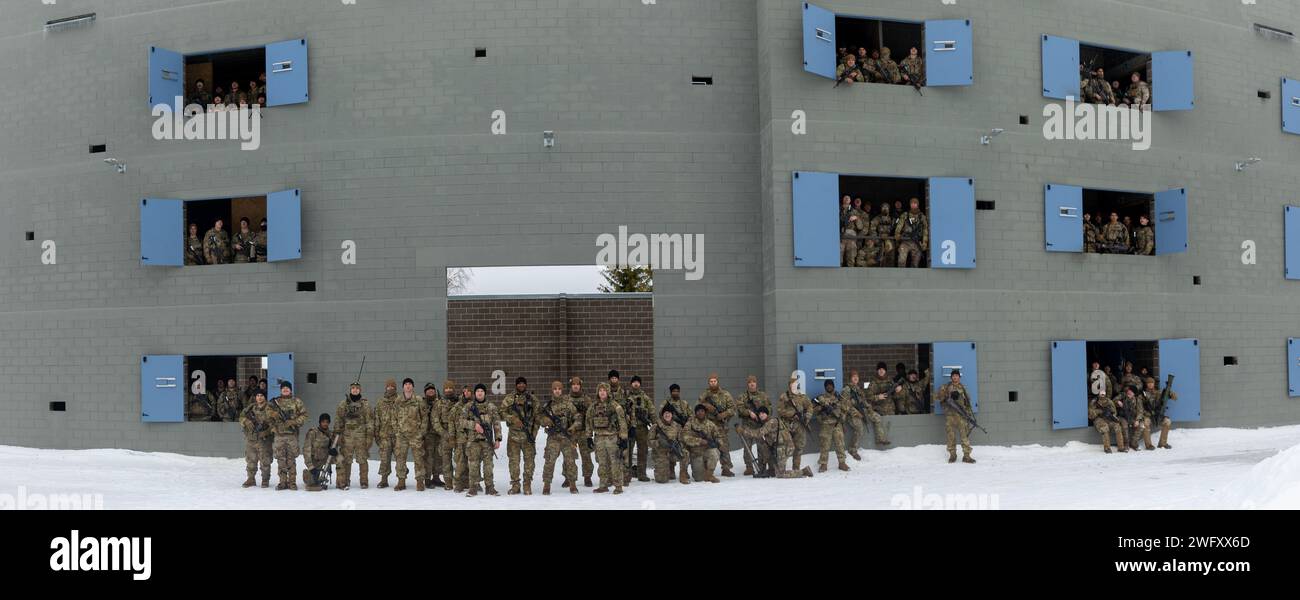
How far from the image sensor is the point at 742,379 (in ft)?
45.0

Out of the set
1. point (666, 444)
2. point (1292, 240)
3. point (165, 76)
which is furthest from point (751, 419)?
point (1292, 240)

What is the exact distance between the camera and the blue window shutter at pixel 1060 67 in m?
14.7

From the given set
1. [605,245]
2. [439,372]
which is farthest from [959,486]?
[439,372]

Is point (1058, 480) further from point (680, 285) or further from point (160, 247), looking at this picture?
point (160, 247)

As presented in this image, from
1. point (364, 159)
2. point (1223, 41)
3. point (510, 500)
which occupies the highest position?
point (1223, 41)

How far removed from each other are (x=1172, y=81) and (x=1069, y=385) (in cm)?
550

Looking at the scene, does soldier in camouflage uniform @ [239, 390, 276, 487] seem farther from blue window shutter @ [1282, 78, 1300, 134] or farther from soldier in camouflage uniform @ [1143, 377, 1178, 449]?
blue window shutter @ [1282, 78, 1300, 134]

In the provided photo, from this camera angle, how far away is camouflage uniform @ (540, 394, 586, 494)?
11.3 m

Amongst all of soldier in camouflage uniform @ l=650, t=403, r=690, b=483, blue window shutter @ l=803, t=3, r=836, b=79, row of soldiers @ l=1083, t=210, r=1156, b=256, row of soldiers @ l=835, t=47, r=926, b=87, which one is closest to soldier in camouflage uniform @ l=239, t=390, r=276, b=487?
soldier in camouflage uniform @ l=650, t=403, r=690, b=483

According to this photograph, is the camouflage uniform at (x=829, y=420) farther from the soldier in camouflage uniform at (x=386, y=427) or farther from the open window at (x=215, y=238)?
the open window at (x=215, y=238)

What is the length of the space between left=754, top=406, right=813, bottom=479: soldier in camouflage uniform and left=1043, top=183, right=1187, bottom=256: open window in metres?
5.70

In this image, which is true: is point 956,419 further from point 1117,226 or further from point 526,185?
point 526,185

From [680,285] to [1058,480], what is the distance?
572 cm

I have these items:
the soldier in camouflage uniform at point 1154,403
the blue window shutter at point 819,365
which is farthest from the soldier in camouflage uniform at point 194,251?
the soldier in camouflage uniform at point 1154,403
